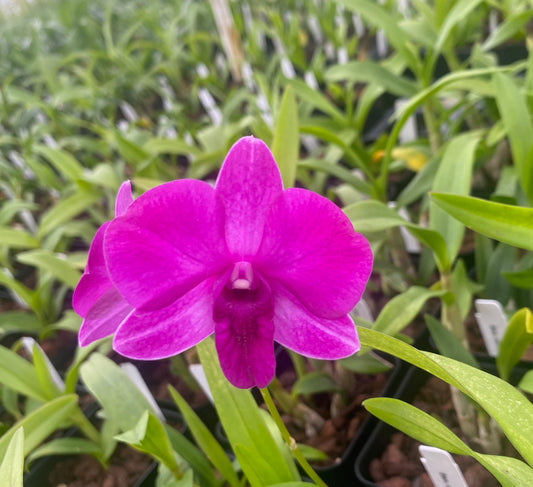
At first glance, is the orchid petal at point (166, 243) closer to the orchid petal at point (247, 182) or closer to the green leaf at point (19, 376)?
the orchid petal at point (247, 182)

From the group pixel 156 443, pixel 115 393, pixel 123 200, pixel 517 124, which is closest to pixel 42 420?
pixel 115 393

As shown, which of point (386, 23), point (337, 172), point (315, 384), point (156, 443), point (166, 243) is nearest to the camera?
point (166, 243)

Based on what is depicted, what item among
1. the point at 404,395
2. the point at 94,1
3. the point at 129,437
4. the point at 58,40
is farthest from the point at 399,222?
the point at 94,1

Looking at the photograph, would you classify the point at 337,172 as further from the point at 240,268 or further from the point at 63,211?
the point at 63,211

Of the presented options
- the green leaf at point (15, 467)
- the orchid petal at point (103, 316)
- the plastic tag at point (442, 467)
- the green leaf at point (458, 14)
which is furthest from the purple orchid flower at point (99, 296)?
the green leaf at point (458, 14)

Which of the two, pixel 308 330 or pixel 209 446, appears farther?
pixel 209 446

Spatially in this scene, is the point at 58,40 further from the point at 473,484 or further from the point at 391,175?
the point at 473,484
